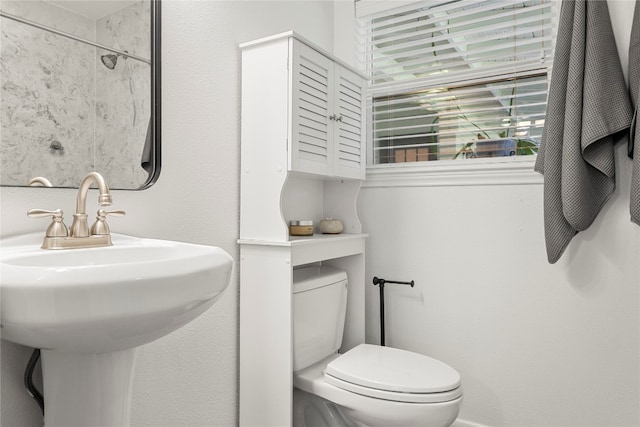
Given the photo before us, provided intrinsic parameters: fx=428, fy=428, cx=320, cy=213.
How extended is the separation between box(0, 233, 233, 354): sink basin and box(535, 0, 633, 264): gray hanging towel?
1.27 m

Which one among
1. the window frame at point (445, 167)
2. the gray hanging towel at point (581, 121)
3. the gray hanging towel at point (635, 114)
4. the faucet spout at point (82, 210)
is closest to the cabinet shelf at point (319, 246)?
the window frame at point (445, 167)

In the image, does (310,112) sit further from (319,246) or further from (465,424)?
(465,424)

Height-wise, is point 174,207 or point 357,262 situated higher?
point 174,207

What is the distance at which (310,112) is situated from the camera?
1.56 meters

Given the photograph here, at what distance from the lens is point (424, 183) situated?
1925 millimetres

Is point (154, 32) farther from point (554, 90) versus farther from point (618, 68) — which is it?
point (618, 68)

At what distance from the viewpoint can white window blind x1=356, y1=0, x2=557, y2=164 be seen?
1.77m

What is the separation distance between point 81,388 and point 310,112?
1.09m

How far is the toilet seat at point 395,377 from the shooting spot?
134 centimetres

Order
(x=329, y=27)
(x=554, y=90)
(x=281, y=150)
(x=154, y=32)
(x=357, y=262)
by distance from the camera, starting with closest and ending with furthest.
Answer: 1. (x=154, y=32)
2. (x=281, y=150)
3. (x=554, y=90)
4. (x=357, y=262)
5. (x=329, y=27)

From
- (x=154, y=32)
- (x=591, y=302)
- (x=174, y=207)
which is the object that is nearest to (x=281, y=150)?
(x=174, y=207)

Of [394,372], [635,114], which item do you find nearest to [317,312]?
[394,372]

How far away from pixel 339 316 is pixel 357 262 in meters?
0.26

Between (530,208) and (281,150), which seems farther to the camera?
(530,208)
